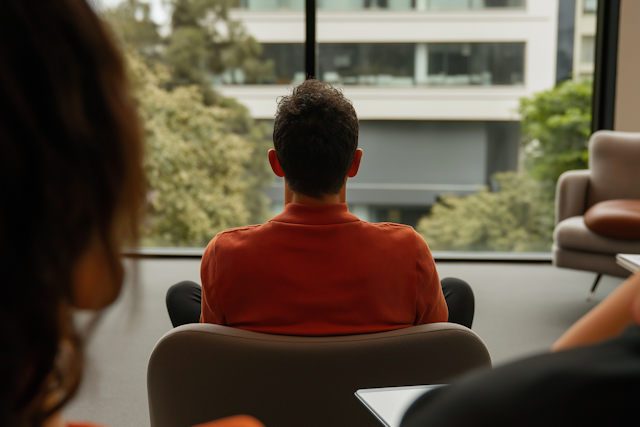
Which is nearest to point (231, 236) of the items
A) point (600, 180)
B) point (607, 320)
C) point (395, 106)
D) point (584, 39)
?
point (607, 320)

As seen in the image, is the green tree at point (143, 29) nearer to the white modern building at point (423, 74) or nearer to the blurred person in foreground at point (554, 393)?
the white modern building at point (423, 74)

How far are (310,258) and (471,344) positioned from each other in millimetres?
336

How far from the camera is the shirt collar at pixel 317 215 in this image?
1.07 m

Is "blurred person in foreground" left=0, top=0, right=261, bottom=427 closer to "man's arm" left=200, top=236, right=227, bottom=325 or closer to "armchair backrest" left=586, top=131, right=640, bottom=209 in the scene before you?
"man's arm" left=200, top=236, right=227, bottom=325

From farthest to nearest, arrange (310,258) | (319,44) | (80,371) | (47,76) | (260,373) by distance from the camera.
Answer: (319,44), (310,258), (260,373), (80,371), (47,76)

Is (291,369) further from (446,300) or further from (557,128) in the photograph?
(557,128)

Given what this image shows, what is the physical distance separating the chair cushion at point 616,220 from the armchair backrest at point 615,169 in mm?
353

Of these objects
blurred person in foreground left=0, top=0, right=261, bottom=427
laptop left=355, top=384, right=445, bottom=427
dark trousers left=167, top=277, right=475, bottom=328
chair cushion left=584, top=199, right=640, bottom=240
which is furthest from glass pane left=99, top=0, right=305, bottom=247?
blurred person in foreground left=0, top=0, right=261, bottom=427

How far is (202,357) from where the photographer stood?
761 millimetres

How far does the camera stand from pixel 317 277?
39.0 inches

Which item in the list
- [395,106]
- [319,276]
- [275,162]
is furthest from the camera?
[395,106]

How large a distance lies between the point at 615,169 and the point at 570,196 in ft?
1.13

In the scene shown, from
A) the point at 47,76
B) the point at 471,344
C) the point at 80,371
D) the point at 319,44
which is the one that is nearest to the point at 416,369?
the point at 471,344

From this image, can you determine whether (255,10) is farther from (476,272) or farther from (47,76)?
(47,76)
